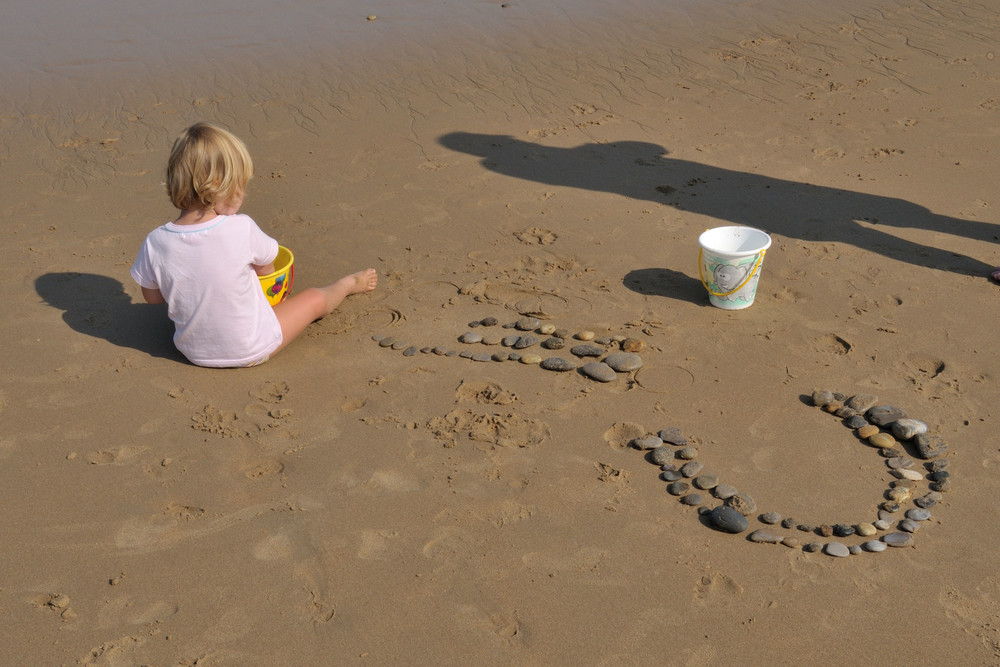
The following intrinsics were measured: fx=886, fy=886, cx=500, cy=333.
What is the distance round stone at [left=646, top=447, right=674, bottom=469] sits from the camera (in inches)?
137

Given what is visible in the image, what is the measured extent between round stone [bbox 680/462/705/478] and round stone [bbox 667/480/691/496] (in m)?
0.06

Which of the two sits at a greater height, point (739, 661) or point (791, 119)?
point (791, 119)

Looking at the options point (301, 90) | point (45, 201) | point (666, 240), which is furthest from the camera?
point (301, 90)

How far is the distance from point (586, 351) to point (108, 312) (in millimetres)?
2521

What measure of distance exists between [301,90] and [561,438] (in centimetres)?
542

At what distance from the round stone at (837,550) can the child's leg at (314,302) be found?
2.58 meters

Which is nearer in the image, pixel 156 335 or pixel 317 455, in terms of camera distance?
pixel 317 455

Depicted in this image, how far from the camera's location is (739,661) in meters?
2.64

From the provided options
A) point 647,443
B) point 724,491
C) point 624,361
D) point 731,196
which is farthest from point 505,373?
point 731,196

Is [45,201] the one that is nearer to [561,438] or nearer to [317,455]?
[317,455]

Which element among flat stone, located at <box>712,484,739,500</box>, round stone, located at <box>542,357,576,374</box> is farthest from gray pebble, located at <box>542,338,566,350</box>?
flat stone, located at <box>712,484,739,500</box>

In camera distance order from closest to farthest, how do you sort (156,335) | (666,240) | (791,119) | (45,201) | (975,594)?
1. (975,594)
2. (156,335)
3. (666,240)
4. (45,201)
5. (791,119)

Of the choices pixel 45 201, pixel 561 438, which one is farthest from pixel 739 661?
pixel 45 201

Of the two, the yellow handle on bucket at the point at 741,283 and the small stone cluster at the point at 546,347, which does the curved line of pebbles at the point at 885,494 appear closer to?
the small stone cluster at the point at 546,347
